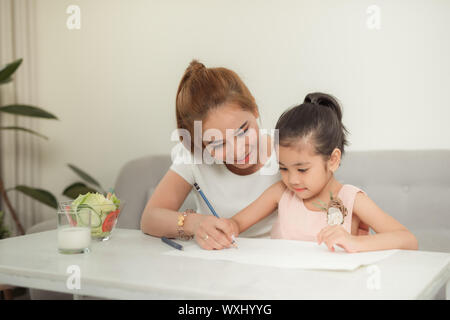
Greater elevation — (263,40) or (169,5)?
(169,5)

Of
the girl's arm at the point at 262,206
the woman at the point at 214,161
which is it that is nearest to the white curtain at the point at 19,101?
the woman at the point at 214,161

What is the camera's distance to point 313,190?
1.34 meters

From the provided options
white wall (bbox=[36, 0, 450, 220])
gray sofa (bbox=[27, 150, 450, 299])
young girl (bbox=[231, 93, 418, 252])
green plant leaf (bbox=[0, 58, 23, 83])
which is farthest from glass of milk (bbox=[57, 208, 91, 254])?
green plant leaf (bbox=[0, 58, 23, 83])

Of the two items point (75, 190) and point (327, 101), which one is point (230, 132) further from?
point (75, 190)

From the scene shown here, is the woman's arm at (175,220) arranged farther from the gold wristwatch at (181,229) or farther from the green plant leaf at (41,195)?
the green plant leaf at (41,195)

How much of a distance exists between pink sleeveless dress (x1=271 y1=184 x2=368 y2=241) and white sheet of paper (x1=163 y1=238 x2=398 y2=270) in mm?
176

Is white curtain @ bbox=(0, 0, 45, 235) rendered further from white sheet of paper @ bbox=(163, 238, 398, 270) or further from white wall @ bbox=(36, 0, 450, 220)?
white sheet of paper @ bbox=(163, 238, 398, 270)

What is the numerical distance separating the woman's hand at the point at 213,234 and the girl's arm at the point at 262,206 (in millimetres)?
213

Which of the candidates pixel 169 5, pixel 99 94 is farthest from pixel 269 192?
pixel 99 94

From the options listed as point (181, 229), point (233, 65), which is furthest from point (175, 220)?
point (233, 65)

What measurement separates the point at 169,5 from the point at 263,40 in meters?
0.57

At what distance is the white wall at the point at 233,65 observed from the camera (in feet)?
6.64

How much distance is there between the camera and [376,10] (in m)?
2.07
